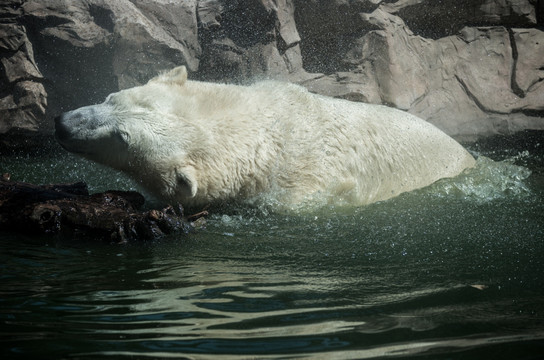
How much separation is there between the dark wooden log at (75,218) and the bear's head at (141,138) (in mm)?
353

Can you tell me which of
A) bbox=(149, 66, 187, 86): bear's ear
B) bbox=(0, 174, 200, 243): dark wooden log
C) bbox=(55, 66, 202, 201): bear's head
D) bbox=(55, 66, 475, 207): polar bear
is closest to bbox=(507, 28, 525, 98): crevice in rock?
bbox=(55, 66, 475, 207): polar bear

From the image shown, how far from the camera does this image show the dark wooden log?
3410 mm

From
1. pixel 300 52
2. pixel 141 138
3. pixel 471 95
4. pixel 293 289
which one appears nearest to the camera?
pixel 293 289

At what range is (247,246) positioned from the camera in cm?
340

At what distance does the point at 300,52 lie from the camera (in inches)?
294

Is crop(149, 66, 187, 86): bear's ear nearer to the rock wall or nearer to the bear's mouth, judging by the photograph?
the bear's mouth

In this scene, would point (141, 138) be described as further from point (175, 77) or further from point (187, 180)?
point (175, 77)

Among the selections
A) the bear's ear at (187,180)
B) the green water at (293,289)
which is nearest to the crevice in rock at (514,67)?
the green water at (293,289)

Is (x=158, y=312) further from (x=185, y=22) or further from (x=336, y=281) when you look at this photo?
(x=185, y=22)

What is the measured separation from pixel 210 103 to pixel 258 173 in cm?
65

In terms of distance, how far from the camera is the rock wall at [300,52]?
6758 mm

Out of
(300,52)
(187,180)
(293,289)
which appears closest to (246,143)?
(187,180)

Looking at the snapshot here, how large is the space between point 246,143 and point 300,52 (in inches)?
145

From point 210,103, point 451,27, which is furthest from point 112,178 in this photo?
point 451,27
